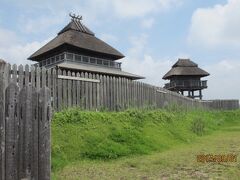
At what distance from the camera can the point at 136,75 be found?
28.7 m

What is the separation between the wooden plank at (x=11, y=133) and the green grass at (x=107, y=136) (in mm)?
2765

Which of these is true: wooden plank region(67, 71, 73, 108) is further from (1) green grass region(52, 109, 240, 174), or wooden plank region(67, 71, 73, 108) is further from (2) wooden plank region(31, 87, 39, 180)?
(2) wooden plank region(31, 87, 39, 180)

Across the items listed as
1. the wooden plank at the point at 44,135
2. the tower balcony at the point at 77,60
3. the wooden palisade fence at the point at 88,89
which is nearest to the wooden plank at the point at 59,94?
the wooden palisade fence at the point at 88,89

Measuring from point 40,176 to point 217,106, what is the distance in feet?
89.2

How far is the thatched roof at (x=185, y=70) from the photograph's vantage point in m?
43.3

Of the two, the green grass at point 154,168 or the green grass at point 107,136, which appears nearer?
the green grass at point 154,168

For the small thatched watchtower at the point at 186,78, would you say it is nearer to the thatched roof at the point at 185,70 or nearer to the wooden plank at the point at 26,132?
the thatched roof at the point at 185,70

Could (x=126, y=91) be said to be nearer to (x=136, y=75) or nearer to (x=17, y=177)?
(x=17, y=177)

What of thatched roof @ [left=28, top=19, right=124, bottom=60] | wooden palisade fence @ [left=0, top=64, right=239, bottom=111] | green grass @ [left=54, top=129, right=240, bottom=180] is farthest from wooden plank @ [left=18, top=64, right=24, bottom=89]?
thatched roof @ [left=28, top=19, right=124, bottom=60]

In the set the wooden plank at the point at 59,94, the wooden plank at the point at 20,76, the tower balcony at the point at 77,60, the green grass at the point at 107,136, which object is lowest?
the green grass at the point at 107,136

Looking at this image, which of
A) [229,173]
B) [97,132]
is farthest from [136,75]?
[229,173]

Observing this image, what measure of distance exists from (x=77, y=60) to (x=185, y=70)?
21541mm
